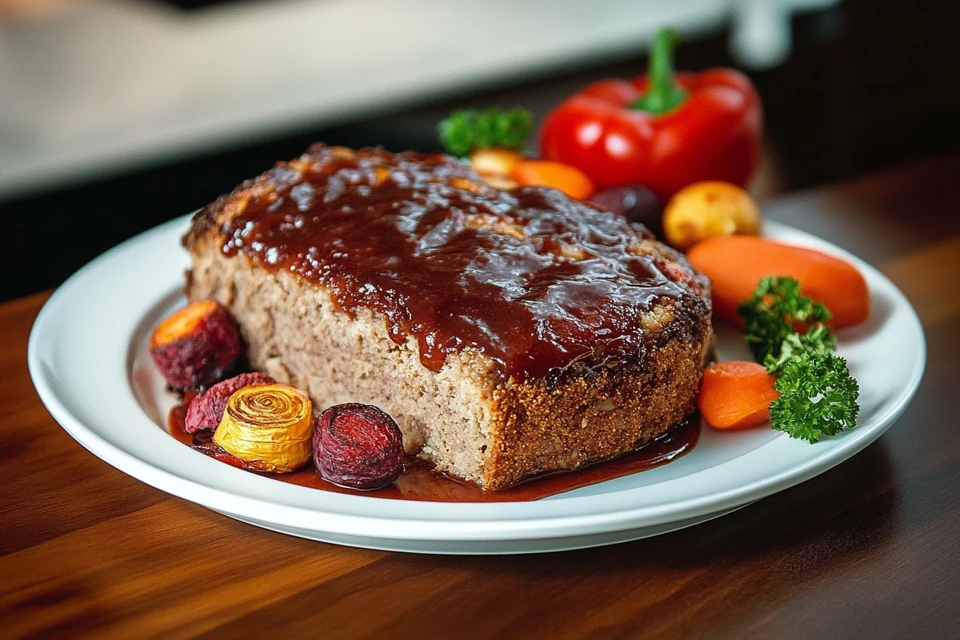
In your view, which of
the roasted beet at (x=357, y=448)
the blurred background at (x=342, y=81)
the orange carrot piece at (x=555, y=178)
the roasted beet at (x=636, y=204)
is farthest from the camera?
the blurred background at (x=342, y=81)

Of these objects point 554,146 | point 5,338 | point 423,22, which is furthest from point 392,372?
point 423,22

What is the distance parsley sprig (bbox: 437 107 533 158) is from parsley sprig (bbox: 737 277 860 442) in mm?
1274

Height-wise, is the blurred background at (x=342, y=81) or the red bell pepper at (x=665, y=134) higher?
the red bell pepper at (x=665, y=134)

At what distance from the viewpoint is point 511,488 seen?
2014mm

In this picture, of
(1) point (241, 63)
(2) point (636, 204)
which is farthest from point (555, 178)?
(1) point (241, 63)

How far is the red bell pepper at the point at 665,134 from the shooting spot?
3676 mm

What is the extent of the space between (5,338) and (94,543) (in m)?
1.07

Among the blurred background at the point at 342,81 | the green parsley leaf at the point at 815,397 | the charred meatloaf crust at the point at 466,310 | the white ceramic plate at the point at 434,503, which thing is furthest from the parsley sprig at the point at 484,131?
the blurred background at the point at 342,81

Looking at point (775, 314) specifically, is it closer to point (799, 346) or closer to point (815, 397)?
point (799, 346)

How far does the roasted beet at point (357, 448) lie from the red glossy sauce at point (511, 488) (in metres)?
0.03

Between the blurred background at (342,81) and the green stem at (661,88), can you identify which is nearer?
the green stem at (661,88)

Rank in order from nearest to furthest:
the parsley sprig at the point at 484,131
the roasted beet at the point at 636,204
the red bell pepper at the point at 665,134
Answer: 1. the roasted beet at the point at 636,204
2. the parsley sprig at the point at 484,131
3. the red bell pepper at the point at 665,134

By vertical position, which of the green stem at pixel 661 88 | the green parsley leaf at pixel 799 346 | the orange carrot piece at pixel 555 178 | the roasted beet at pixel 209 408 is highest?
the green stem at pixel 661 88

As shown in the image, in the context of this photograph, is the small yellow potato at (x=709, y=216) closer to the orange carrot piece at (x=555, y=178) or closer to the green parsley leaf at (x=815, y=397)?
the orange carrot piece at (x=555, y=178)
